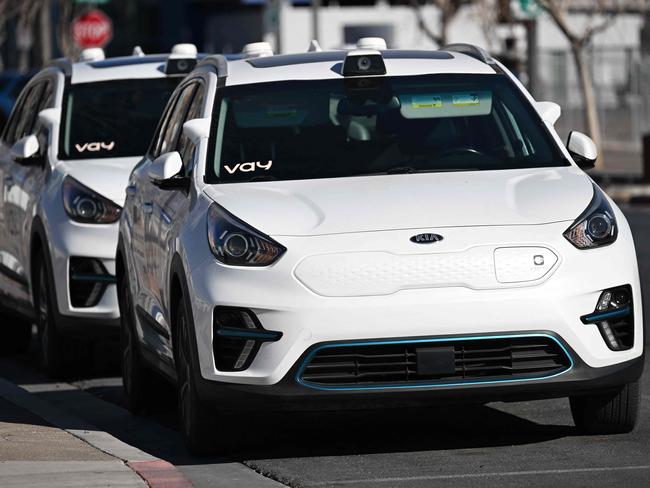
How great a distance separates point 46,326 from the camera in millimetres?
11414

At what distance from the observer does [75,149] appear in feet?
39.2

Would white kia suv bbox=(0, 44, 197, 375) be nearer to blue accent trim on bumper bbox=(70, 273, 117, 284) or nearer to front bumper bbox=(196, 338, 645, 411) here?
blue accent trim on bumper bbox=(70, 273, 117, 284)

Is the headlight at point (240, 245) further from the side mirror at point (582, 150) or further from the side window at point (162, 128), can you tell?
the side window at point (162, 128)

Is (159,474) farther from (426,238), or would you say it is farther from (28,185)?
(28,185)

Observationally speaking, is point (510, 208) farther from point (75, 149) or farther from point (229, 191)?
point (75, 149)

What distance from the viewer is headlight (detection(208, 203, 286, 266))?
24.6ft

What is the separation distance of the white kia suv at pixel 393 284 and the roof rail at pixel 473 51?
79 cm

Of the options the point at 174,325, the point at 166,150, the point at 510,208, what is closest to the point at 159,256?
the point at 174,325

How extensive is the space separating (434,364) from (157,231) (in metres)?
1.91

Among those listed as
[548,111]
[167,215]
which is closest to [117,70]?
[167,215]

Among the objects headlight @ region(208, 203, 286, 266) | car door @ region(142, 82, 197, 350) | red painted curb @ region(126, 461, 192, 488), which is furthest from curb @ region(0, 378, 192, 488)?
headlight @ region(208, 203, 286, 266)

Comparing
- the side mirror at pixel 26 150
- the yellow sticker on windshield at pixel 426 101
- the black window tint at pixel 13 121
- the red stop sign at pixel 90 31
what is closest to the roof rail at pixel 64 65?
the black window tint at pixel 13 121

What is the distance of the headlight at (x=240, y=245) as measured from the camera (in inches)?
296

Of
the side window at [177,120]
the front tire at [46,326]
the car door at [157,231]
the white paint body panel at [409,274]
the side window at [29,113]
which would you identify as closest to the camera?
the white paint body panel at [409,274]
